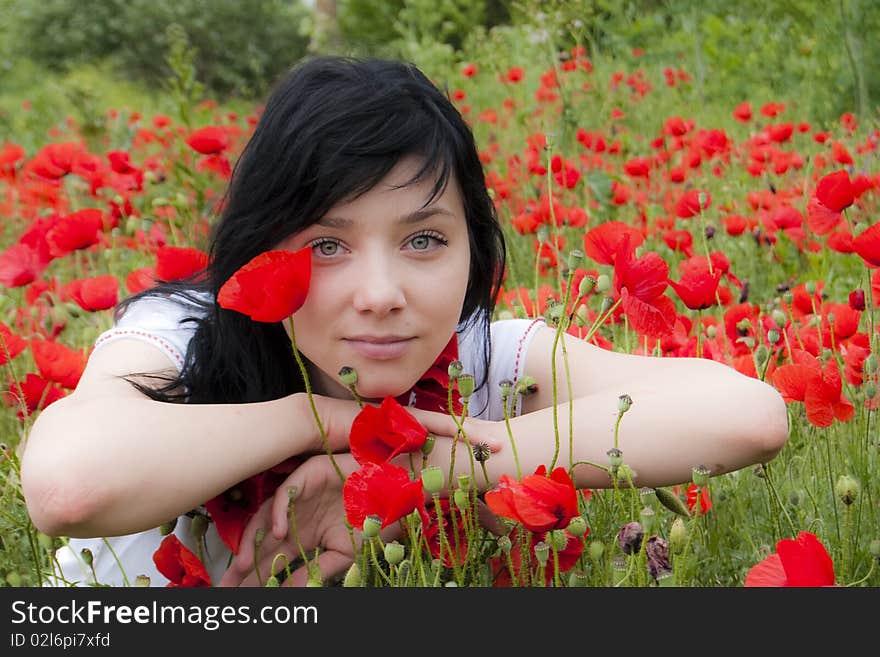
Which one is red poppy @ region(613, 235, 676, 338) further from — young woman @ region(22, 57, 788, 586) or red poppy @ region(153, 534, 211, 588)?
red poppy @ region(153, 534, 211, 588)

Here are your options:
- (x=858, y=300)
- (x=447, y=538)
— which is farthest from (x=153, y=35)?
(x=447, y=538)

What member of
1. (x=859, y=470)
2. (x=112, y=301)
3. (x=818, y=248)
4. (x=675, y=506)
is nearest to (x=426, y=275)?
(x=675, y=506)

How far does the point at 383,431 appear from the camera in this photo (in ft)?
3.81

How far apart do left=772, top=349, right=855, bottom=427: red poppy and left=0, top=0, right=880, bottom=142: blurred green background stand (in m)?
0.84

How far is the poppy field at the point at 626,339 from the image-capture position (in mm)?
1146

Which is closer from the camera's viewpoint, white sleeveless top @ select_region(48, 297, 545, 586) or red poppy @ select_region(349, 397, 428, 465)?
red poppy @ select_region(349, 397, 428, 465)

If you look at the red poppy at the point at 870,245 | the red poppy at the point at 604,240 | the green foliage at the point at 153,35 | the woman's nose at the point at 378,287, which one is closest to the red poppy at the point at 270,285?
the woman's nose at the point at 378,287

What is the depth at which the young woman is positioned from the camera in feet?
3.92

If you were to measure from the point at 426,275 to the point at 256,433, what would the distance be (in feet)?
0.87

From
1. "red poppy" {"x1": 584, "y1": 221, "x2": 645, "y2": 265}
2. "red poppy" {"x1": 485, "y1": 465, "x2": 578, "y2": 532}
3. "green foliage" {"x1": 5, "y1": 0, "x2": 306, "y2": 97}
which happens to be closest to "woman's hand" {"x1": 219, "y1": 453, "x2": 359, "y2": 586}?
"red poppy" {"x1": 485, "y1": 465, "x2": 578, "y2": 532}

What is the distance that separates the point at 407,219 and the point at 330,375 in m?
0.23

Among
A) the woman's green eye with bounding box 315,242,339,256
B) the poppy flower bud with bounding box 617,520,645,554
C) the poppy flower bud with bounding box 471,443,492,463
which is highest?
the woman's green eye with bounding box 315,242,339,256

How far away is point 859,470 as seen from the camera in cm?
156

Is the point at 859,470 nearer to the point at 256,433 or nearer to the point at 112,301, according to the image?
the point at 256,433
